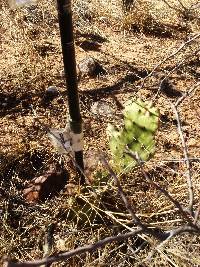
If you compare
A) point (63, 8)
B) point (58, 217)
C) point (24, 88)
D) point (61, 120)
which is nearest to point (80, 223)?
point (58, 217)

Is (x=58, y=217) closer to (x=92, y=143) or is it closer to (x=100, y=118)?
(x=92, y=143)

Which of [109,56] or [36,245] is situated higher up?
[109,56]

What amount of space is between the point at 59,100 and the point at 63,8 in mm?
948

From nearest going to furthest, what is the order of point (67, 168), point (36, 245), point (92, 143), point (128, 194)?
point (36, 245), point (128, 194), point (67, 168), point (92, 143)

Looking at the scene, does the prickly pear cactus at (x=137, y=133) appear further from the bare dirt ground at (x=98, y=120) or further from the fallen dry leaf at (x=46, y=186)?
the fallen dry leaf at (x=46, y=186)

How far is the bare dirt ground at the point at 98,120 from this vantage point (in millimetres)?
1599

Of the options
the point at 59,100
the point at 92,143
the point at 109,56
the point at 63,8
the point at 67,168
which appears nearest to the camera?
the point at 63,8

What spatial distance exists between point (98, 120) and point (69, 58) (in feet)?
2.43

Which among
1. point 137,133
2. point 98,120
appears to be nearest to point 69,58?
point 137,133

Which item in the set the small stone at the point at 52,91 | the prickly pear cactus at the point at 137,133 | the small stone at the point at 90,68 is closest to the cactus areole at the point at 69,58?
the prickly pear cactus at the point at 137,133

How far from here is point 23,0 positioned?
1374mm

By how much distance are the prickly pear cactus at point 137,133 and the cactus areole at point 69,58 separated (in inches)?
6.4

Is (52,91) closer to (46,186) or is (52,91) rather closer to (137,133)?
(46,186)

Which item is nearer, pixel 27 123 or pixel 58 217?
pixel 58 217
